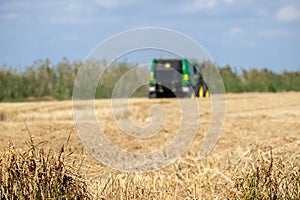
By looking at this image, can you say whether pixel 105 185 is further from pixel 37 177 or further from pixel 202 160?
pixel 202 160

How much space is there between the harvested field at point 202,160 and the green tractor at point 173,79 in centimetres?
363

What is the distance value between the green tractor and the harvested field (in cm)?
363

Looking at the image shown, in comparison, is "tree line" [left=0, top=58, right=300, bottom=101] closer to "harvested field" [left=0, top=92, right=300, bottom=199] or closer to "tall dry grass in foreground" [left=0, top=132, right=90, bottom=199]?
"harvested field" [left=0, top=92, right=300, bottom=199]

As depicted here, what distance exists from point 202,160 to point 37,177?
10.8 ft

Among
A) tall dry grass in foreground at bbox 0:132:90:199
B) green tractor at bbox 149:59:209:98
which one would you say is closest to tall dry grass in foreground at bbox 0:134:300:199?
tall dry grass in foreground at bbox 0:132:90:199

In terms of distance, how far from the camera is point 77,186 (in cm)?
437

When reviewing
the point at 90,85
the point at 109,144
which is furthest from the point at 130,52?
the point at 90,85

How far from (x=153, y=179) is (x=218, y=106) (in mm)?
9225

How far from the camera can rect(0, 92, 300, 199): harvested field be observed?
469 centimetres

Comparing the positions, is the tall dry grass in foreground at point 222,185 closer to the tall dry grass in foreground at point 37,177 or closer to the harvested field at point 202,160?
the harvested field at point 202,160

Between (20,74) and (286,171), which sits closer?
(286,171)

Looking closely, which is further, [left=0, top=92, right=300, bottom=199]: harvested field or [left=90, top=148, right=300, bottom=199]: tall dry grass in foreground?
[left=0, top=92, right=300, bottom=199]: harvested field

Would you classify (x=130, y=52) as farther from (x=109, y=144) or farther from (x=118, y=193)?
(x=118, y=193)

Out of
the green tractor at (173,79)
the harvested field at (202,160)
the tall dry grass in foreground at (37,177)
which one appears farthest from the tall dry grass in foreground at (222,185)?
the green tractor at (173,79)
